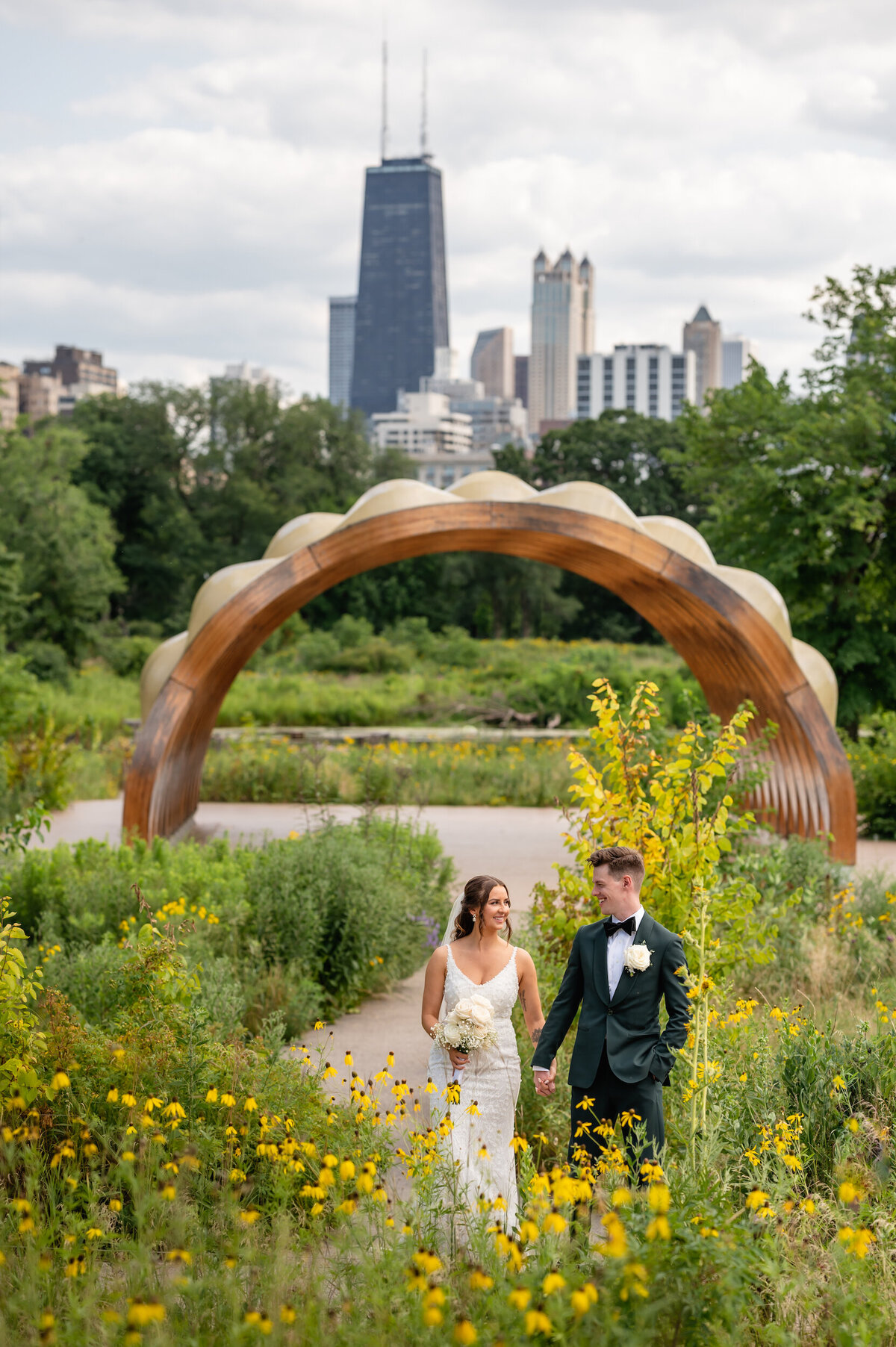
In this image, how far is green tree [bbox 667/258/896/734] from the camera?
1288cm

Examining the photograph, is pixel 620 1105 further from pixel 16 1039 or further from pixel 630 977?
pixel 16 1039

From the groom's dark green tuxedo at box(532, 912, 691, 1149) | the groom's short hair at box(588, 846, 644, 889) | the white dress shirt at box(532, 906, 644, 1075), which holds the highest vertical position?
the groom's short hair at box(588, 846, 644, 889)

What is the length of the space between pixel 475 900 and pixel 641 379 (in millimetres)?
189511

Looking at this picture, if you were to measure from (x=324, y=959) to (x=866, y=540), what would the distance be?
31.5ft

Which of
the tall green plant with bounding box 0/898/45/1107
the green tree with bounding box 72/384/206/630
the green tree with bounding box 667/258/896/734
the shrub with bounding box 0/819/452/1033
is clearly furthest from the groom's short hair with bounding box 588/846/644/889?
the green tree with bounding box 72/384/206/630

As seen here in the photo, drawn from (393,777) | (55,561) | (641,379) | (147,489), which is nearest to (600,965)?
(393,777)

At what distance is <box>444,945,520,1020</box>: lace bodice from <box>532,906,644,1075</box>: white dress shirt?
0.72 ft

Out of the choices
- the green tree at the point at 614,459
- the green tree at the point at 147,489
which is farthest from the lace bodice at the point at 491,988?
the green tree at the point at 614,459

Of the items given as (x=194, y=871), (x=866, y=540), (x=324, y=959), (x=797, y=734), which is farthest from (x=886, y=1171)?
(x=866, y=540)

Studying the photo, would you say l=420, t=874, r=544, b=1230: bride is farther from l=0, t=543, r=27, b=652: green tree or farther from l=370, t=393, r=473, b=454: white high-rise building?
l=370, t=393, r=473, b=454: white high-rise building

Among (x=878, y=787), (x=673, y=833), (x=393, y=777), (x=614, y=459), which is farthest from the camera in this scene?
(x=614, y=459)

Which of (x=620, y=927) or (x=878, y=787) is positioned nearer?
(x=620, y=927)

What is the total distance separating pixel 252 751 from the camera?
44.4ft

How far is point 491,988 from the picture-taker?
374 centimetres
